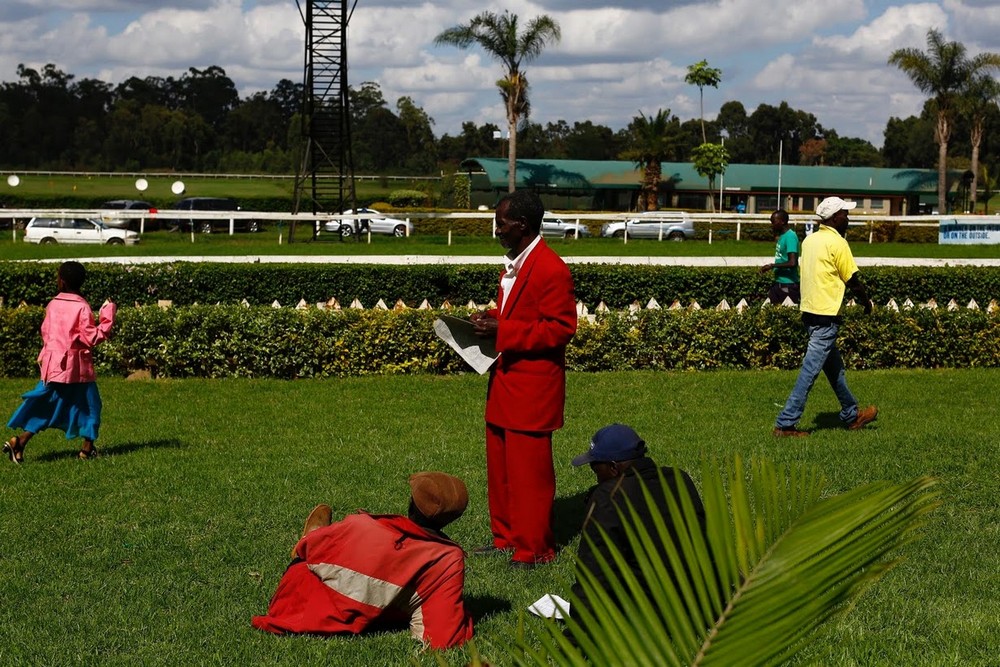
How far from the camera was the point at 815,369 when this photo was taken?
8.85 m

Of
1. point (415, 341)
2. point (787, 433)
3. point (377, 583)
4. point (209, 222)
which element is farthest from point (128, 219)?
point (377, 583)

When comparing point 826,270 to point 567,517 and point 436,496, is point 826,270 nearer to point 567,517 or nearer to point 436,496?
point 567,517

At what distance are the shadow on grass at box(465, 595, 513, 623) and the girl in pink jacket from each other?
13.3 ft

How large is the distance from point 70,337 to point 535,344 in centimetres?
409

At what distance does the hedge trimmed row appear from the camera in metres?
13.2

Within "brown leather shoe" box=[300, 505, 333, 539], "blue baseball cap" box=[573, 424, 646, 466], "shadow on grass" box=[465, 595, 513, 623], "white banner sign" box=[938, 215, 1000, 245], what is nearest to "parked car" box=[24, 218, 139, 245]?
"white banner sign" box=[938, 215, 1000, 245]

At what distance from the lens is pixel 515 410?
19.4 ft

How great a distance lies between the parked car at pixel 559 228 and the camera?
38.7 metres

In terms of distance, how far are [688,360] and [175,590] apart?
8.74 meters

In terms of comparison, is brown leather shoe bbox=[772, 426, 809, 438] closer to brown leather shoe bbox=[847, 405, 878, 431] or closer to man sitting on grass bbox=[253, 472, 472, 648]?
brown leather shoe bbox=[847, 405, 878, 431]

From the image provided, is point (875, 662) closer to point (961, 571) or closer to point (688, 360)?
point (961, 571)

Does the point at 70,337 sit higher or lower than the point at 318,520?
higher

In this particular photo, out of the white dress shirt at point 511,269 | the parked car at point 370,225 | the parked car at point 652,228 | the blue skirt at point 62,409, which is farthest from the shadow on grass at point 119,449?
the parked car at point 652,228

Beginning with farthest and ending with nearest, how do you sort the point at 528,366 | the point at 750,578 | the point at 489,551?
the point at 489,551 < the point at 528,366 < the point at 750,578
